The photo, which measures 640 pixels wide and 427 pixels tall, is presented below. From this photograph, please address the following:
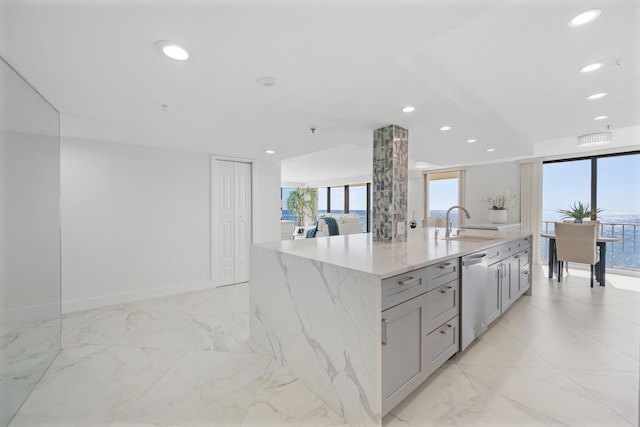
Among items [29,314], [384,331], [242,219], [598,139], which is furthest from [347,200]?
[29,314]

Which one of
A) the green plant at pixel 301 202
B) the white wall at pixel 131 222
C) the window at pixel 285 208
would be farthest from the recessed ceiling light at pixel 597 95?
the window at pixel 285 208

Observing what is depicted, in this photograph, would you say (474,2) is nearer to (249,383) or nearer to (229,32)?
(229,32)

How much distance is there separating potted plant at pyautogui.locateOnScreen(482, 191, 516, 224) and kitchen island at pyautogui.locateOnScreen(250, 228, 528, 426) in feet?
14.3

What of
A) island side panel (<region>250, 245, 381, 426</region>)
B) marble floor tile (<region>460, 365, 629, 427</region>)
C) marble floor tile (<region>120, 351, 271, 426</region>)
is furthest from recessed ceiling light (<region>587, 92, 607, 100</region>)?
marble floor tile (<region>120, 351, 271, 426</region>)

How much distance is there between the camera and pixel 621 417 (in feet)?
5.11

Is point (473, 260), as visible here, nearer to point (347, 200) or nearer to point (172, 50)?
point (172, 50)

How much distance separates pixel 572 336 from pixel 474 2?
2.92 meters

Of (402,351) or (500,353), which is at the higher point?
(402,351)

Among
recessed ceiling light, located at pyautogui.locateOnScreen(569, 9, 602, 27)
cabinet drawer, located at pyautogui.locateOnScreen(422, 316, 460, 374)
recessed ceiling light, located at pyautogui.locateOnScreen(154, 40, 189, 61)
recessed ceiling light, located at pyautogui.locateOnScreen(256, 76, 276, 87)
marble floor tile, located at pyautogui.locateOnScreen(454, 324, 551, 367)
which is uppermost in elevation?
recessed ceiling light, located at pyautogui.locateOnScreen(569, 9, 602, 27)

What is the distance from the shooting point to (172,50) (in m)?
1.50

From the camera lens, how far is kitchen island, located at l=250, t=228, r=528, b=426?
4.82 ft

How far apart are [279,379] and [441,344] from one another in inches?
45.4

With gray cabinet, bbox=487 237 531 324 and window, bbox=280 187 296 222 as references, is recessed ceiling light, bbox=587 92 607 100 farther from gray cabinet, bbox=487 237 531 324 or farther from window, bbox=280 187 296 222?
window, bbox=280 187 296 222

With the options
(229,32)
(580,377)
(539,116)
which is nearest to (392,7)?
(229,32)
